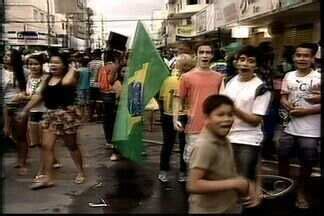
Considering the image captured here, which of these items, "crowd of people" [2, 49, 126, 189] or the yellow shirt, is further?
the yellow shirt

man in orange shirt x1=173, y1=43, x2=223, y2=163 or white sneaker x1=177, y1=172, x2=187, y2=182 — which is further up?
man in orange shirt x1=173, y1=43, x2=223, y2=163

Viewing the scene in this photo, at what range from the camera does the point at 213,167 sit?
3062 millimetres

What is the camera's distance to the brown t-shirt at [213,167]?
303 centimetres

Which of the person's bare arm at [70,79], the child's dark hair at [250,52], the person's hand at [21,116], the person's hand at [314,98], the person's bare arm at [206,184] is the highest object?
the child's dark hair at [250,52]

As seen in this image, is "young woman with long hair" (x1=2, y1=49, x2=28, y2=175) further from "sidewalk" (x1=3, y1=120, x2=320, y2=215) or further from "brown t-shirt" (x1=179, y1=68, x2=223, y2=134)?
"brown t-shirt" (x1=179, y1=68, x2=223, y2=134)

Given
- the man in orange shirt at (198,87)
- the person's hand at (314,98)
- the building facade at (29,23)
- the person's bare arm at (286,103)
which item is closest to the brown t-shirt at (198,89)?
the man in orange shirt at (198,87)

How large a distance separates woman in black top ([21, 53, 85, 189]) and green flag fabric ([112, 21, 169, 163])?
52 centimetres

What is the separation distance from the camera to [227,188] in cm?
298

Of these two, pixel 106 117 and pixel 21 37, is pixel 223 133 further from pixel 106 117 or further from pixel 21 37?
pixel 21 37

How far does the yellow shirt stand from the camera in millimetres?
6418

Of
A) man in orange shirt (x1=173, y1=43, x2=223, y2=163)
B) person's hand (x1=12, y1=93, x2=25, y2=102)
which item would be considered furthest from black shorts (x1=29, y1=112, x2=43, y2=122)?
man in orange shirt (x1=173, y1=43, x2=223, y2=163)

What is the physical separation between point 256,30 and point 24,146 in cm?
1390

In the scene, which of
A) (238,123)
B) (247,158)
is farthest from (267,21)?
(247,158)

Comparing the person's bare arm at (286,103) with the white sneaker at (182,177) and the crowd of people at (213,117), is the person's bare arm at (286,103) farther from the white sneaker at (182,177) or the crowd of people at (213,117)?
the white sneaker at (182,177)
